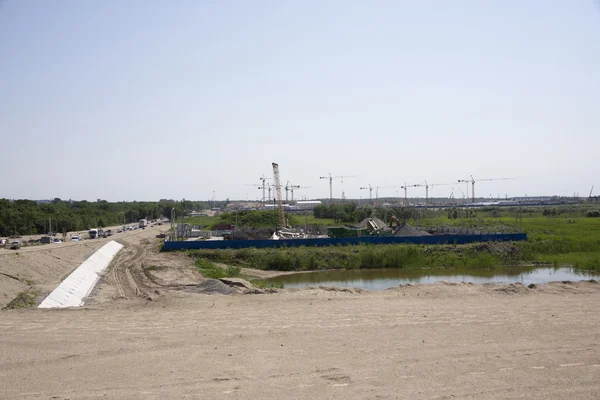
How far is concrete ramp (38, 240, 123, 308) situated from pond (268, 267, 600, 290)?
1078cm

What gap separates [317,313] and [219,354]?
451cm

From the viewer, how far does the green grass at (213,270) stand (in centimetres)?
3113

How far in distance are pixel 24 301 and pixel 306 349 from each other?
11.2 meters

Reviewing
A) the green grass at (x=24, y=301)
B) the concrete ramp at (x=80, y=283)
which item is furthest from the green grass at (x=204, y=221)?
the green grass at (x=24, y=301)

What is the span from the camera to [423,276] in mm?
32500

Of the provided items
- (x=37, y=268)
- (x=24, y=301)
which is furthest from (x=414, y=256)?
(x=24, y=301)

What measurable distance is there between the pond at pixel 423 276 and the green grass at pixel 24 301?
46.1ft

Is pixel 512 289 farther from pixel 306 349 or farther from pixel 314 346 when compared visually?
pixel 306 349

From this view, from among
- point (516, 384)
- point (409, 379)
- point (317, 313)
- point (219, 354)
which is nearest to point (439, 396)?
point (409, 379)

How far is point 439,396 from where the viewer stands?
8844 millimetres

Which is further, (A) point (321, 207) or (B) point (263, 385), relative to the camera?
(A) point (321, 207)

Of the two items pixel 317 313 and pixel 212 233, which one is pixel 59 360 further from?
pixel 212 233

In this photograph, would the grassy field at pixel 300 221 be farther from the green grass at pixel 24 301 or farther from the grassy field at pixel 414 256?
the green grass at pixel 24 301

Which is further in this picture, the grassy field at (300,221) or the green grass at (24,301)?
the grassy field at (300,221)
